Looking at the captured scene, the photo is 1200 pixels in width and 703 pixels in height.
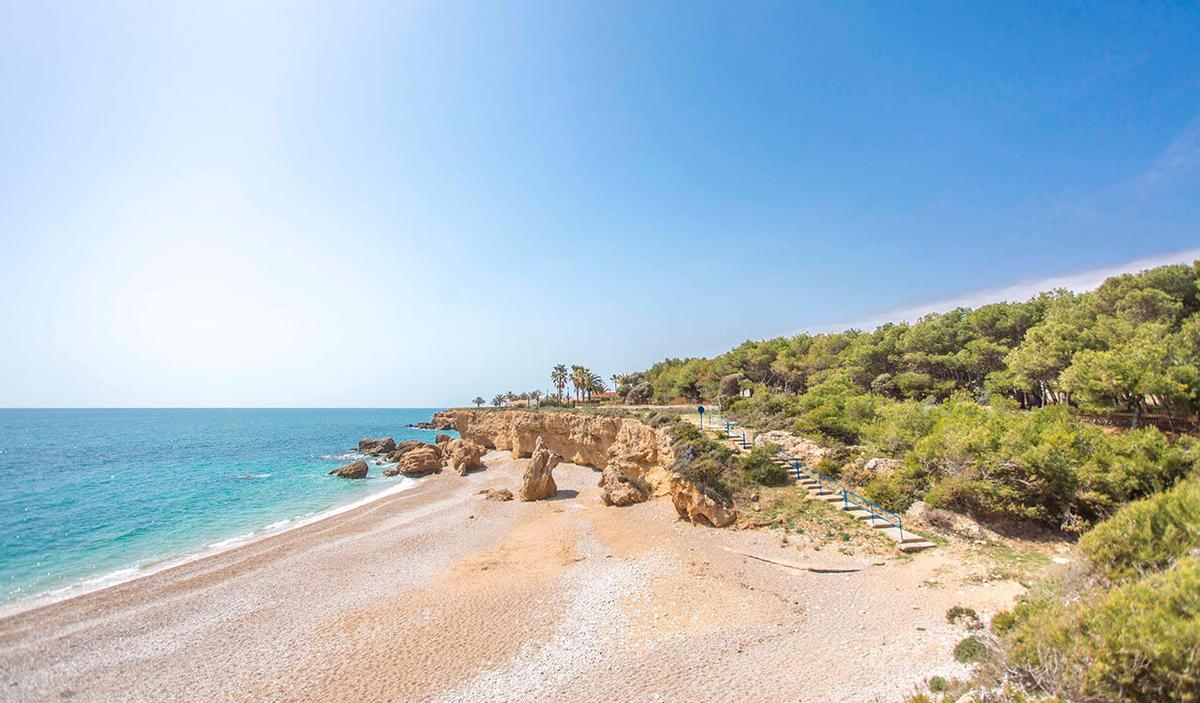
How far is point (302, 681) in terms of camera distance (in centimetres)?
1245

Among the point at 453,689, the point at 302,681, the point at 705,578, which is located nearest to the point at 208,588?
the point at 302,681

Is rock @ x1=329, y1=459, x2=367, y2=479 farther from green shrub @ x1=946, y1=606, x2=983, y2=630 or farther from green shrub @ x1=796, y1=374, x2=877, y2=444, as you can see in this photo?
green shrub @ x1=946, y1=606, x2=983, y2=630

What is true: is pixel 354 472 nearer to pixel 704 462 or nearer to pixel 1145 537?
pixel 704 462

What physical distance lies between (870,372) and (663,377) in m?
31.8

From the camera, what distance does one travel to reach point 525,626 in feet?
46.9

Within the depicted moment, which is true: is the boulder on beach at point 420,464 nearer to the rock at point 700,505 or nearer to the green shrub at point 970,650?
the rock at point 700,505

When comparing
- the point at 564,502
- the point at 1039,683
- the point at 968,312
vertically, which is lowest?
the point at 564,502

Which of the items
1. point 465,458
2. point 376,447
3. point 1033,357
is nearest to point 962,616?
point 1033,357

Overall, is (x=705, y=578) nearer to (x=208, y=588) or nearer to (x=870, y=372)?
(x=208, y=588)

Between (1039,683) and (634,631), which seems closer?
(1039,683)

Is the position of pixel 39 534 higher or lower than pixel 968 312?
lower

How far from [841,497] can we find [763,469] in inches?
150

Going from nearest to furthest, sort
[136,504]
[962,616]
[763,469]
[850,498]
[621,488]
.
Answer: [962,616]
[850,498]
[763,469]
[621,488]
[136,504]

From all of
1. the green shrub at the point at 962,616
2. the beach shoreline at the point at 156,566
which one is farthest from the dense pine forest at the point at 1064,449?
the beach shoreline at the point at 156,566
